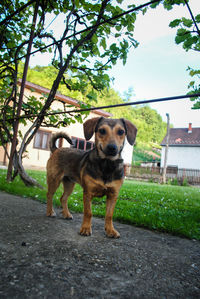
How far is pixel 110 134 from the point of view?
112 inches

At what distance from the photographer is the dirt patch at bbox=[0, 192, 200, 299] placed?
1.50 meters

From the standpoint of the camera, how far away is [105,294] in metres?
1.46

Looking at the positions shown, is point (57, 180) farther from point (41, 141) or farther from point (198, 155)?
point (198, 155)

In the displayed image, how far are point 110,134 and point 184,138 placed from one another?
38.3 metres

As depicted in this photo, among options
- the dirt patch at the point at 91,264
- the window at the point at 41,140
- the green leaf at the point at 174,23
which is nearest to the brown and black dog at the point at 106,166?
the dirt patch at the point at 91,264

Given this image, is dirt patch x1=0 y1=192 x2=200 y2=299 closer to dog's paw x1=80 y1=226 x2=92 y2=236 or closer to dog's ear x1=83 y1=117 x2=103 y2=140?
dog's paw x1=80 y1=226 x2=92 y2=236

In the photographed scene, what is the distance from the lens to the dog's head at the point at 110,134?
2703 mm

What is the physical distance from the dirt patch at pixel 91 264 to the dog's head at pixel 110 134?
105cm

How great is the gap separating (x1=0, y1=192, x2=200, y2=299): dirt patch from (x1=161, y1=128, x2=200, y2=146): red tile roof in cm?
3565

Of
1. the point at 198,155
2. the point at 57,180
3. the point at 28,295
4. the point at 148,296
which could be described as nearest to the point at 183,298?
the point at 148,296

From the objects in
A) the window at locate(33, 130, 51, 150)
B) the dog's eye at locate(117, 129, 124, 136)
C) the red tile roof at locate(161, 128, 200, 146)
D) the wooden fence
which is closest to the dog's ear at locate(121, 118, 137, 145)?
the dog's eye at locate(117, 129, 124, 136)

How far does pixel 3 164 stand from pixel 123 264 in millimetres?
15955

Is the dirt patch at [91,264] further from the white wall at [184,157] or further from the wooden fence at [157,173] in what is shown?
the white wall at [184,157]

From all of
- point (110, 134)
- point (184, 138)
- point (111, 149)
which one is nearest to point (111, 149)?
point (111, 149)
